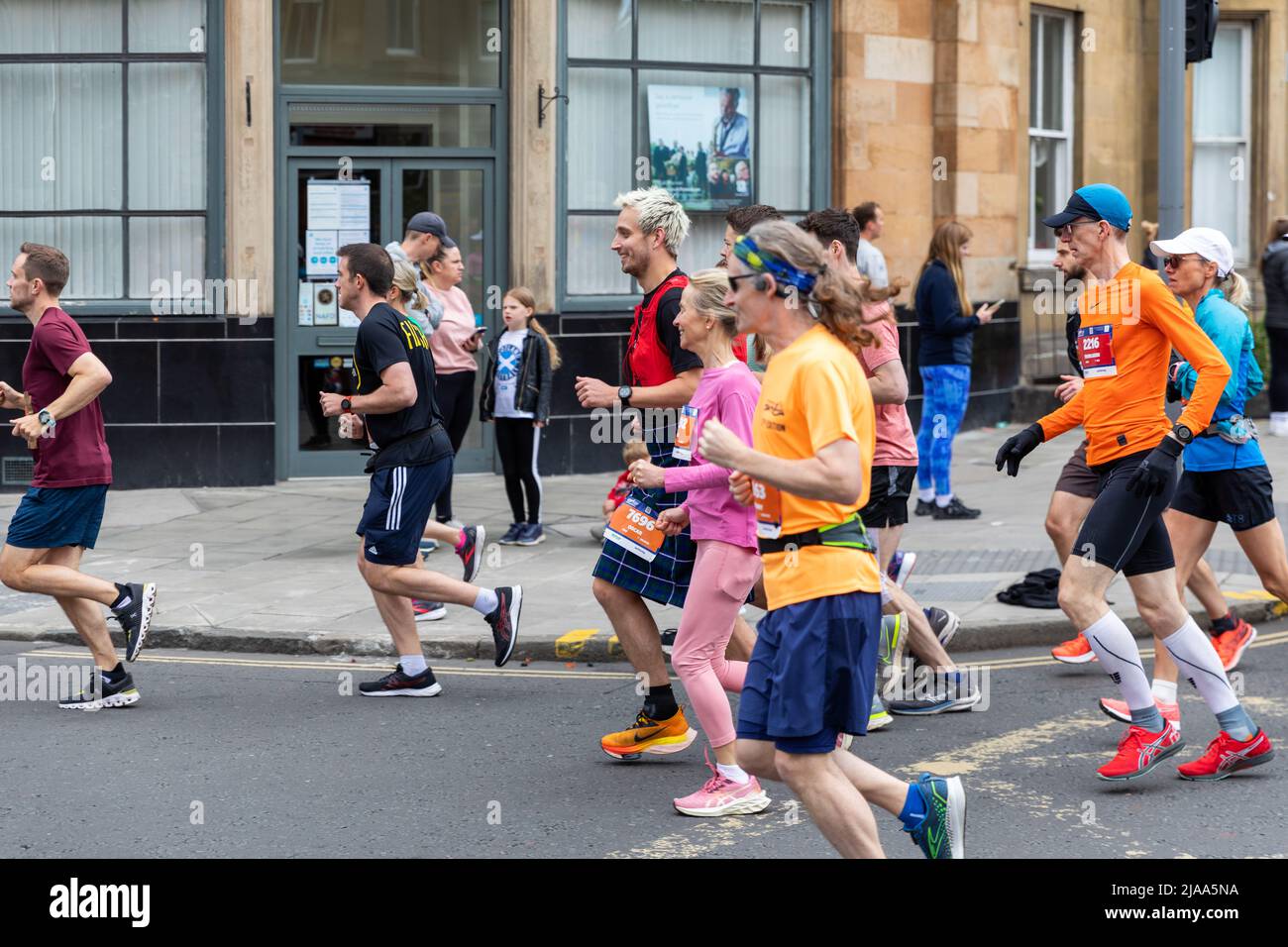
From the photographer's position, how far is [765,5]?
49.5 ft

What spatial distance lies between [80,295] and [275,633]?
609 cm

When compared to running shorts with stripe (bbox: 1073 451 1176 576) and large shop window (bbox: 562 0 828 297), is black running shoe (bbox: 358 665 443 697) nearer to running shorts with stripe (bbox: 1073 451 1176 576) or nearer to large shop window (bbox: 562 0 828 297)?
running shorts with stripe (bbox: 1073 451 1176 576)

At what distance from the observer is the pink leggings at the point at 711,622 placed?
597 centimetres

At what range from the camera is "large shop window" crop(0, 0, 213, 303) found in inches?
538

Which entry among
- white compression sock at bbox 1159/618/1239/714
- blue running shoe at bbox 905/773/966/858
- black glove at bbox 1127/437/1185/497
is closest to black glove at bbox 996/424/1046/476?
black glove at bbox 1127/437/1185/497

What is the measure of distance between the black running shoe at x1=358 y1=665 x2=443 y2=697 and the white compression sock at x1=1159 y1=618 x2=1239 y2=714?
3108 millimetres

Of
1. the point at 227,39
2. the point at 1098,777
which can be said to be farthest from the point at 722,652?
the point at 227,39

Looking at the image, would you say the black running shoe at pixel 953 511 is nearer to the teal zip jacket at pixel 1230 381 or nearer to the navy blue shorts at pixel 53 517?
the teal zip jacket at pixel 1230 381

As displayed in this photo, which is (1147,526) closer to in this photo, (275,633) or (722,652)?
(722,652)

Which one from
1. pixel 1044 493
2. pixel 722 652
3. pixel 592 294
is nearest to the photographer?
pixel 722 652

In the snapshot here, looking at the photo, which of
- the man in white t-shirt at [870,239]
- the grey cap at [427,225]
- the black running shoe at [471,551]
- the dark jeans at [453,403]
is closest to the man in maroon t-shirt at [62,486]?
the black running shoe at [471,551]

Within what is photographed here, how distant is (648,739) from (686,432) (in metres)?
1.24

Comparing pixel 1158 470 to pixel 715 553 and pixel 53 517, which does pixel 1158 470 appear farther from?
pixel 53 517
